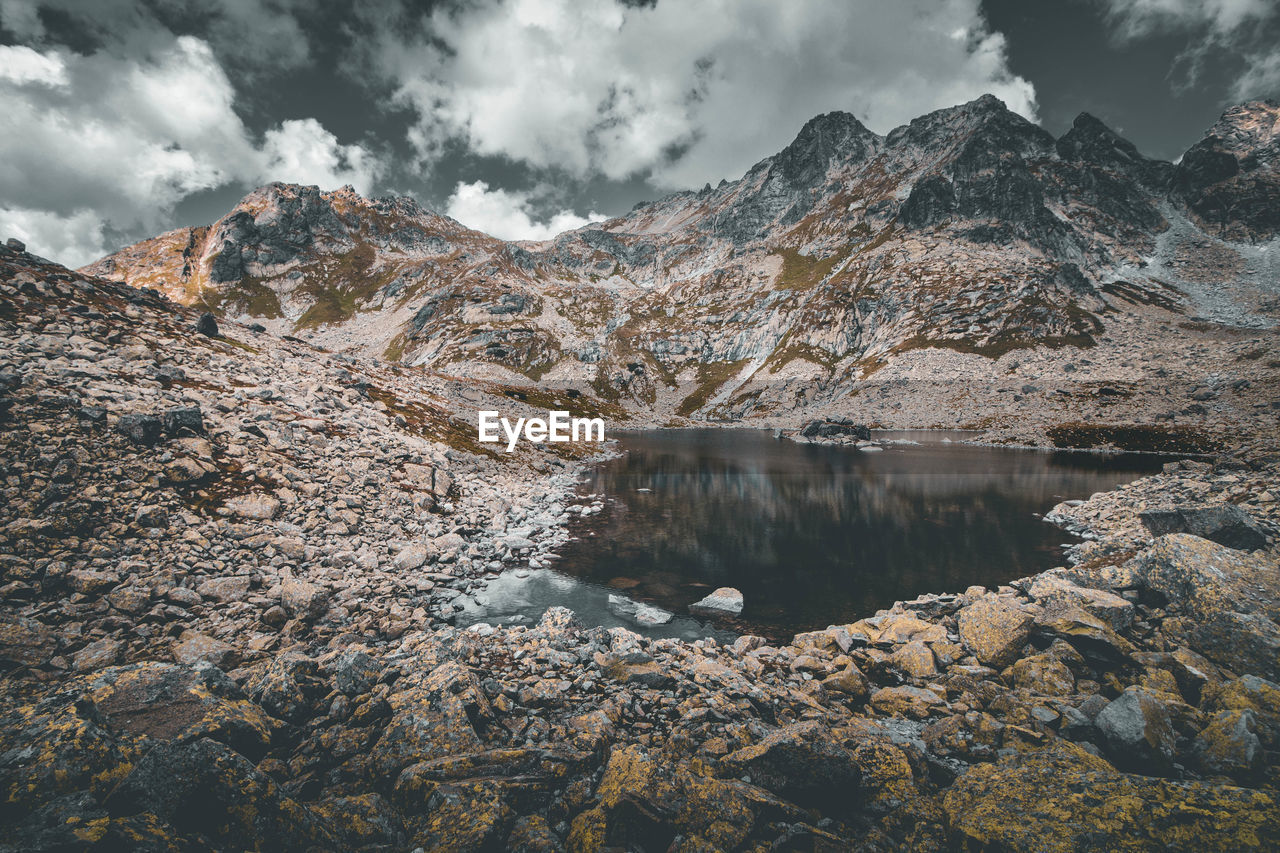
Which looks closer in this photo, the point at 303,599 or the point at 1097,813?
the point at 1097,813

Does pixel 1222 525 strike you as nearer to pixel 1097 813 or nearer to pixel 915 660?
pixel 915 660

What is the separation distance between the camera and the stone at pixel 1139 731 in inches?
316

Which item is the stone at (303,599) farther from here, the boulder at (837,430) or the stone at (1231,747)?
the boulder at (837,430)

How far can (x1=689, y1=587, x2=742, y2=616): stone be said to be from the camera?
63.5ft

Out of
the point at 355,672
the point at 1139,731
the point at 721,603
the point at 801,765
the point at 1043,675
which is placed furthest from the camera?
the point at 721,603

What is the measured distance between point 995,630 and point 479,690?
14670mm

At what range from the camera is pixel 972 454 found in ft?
252

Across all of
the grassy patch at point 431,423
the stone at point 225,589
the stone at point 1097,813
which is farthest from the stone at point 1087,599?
the grassy patch at point 431,423

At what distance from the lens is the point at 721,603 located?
64.8 ft

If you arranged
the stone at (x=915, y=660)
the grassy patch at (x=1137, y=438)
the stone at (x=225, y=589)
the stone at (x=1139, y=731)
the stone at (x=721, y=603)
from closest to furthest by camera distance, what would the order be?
the stone at (x=1139, y=731)
the stone at (x=915, y=660)
the stone at (x=225, y=589)
the stone at (x=721, y=603)
the grassy patch at (x=1137, y=438)

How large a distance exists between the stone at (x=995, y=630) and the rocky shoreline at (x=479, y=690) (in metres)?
0.07

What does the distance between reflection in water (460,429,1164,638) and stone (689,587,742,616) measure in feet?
Result: 2.09

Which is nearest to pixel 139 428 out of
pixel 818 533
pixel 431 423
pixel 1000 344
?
pixel 431 423

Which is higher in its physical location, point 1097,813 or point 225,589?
point 1097,813
